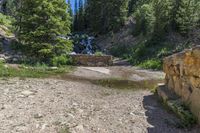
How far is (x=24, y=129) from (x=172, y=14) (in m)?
29.8

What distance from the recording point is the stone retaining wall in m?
27.6

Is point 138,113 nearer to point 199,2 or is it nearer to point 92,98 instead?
point 92,98

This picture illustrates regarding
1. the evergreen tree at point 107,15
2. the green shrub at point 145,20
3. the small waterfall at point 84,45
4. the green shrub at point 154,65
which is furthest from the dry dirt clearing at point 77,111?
the evergreen tree at point 107,15

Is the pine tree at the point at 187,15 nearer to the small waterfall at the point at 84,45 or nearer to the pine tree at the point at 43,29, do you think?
the small waterfall at the point at 84,45

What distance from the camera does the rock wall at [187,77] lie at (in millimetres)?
9473

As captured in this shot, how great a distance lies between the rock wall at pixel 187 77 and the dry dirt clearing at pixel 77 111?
770mm

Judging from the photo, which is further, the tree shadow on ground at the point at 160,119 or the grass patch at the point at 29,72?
the grass patch at the point at 29,72

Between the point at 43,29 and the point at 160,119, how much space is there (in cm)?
1548

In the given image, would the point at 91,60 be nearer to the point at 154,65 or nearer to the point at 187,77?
the point at 154,65

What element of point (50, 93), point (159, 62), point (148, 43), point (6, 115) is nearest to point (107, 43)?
point (148, 43)

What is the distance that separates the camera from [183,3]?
34.2 metres

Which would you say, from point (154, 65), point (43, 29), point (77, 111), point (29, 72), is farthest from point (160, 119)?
point (154, 65)

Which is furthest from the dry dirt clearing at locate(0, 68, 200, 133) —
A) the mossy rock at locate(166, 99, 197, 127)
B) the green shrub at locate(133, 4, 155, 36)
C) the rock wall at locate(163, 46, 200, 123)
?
the green shrub at locate(133, 4, 155, 36)

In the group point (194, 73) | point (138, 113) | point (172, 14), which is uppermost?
point (172, 14)
